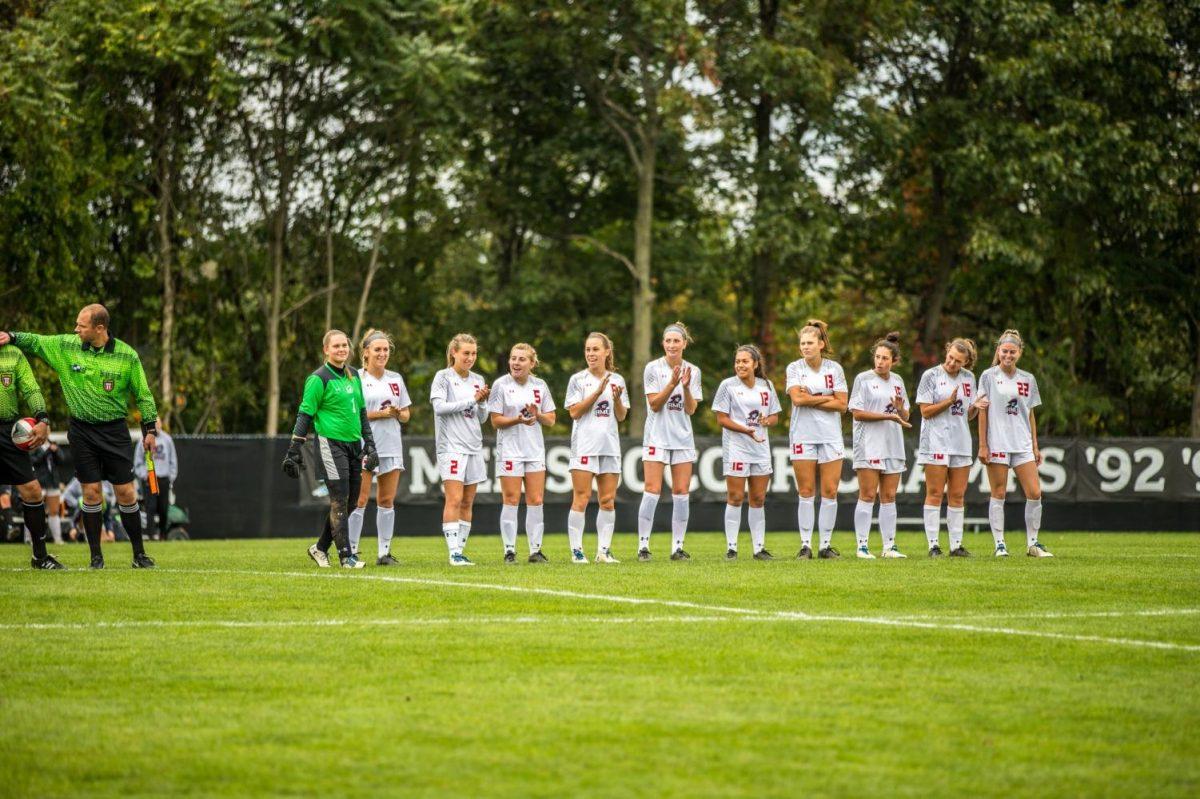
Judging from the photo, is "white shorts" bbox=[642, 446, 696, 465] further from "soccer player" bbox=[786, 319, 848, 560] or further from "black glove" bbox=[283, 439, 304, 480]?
"black glove" bbox=[283, 439, 304, 480]

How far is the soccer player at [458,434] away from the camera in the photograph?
14.4m

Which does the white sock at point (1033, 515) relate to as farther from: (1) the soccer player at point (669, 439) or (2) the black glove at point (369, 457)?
(2) the black glove at point (369, 457)

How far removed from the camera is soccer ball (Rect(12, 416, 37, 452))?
13.3 m

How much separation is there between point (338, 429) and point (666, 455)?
Answer: 3.29 metres

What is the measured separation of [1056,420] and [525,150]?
1314cm

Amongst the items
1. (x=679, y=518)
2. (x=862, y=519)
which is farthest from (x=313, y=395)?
(x=862, y=519)

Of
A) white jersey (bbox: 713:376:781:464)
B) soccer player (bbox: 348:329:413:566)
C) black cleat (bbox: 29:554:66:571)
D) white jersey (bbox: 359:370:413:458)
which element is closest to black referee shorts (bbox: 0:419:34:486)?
black cleat (bbox: 29:554:66:571)

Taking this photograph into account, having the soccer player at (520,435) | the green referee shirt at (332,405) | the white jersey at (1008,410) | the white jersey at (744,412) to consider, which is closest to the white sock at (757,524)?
the white jersey at (744,412)

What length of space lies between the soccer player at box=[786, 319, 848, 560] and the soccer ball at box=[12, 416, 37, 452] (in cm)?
699

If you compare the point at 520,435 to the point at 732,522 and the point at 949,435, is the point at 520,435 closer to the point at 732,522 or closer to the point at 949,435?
the point at 732,522

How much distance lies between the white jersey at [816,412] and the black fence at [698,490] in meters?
10.1

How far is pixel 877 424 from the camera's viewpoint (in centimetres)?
1611

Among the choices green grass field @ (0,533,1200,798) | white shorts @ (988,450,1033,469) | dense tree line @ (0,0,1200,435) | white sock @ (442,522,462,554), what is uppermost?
dense tree line @ (0,0,1200,435)

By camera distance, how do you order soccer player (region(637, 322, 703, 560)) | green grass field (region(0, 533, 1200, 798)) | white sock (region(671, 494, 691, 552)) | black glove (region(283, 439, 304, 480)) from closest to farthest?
green grass field (region(0, 533, 1200, 798)) → black glove (region(283, 439, 304, 480)) → soccer player (region(637, 322, 703, 560)) → white sock (region(671, 494, 691, 552))
